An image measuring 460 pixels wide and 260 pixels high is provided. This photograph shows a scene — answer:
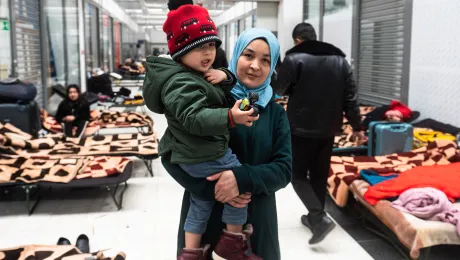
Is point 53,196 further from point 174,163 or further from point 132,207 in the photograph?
point 174,163

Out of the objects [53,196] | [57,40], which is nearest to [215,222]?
[53,196]

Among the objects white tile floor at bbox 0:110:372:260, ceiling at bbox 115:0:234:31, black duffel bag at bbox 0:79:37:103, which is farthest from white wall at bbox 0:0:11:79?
ceiling at bbox 115:0:234:31

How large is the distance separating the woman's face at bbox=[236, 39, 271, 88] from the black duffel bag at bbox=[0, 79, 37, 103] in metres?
5.28

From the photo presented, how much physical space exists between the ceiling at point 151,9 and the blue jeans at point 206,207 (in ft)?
28.0

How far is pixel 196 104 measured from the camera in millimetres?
1394

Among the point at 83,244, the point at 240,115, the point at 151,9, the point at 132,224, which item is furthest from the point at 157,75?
the point at 151,9

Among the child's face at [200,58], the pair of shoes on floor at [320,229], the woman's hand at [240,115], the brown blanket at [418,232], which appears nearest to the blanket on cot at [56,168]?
the pair of shoes on floor at [320,229]

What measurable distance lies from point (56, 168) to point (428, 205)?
133 inches

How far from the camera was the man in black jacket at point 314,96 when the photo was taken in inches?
142

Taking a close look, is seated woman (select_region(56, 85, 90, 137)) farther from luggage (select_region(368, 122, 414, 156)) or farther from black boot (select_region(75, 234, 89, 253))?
luggage (select_region(368, 122, 414, 156))

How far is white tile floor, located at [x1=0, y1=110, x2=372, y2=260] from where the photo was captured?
12.1 feet

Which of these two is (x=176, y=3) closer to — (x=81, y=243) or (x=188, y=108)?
(x=188, y=108)

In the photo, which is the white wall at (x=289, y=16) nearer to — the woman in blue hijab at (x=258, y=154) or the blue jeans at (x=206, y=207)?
the woman in blue hijab at (x=258, y=154)

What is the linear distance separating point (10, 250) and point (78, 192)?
2096 mm
